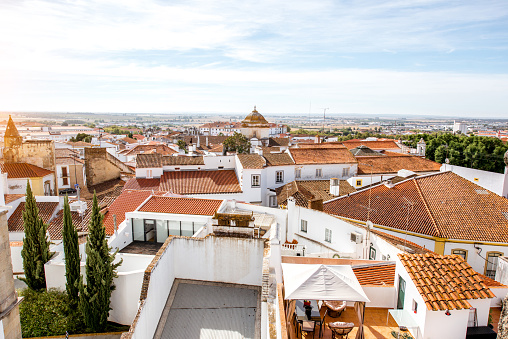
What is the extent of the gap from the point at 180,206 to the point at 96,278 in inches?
264

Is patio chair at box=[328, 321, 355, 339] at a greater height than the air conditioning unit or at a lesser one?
greater

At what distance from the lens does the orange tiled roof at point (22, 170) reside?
31427 mm

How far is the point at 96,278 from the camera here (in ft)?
52.0

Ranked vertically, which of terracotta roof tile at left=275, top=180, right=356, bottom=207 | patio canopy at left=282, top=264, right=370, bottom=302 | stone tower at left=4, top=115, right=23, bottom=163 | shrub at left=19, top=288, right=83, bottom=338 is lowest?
shrub at left=19, top=288, right=83, bottom=338

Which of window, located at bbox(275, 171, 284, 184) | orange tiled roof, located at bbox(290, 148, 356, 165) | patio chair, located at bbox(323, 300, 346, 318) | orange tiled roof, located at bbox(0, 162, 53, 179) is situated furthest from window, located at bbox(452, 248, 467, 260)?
orange tiled roof, located at bbox(0, 162, 53, 179)

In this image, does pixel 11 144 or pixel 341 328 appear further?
pixel 11 144

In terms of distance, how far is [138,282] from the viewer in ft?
55.2

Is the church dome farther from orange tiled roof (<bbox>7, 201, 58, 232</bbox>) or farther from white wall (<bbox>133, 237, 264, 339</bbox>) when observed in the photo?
white wall (<bbox>133, 237, 264, 339</bbox>)

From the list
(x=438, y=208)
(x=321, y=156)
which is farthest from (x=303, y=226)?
(x=321, y=156)

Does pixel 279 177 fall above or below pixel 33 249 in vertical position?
above

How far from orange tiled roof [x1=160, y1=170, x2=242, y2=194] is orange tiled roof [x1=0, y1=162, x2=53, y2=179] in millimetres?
10791

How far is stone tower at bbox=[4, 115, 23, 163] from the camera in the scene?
34.0 metres

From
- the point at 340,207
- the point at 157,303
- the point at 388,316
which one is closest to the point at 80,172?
the point at 340,207

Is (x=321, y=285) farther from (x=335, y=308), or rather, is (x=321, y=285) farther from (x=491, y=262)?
(x=491, y=262)
